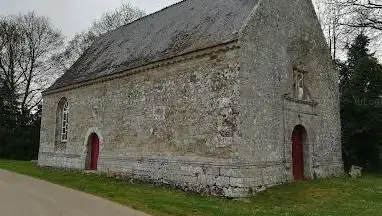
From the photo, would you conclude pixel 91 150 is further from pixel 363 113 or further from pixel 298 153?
pixel 363 113

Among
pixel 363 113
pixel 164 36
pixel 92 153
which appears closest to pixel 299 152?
pixel 164 36

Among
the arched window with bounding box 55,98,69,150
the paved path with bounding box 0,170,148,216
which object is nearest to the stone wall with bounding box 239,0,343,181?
the paved path with bounding box 0,170,148,216

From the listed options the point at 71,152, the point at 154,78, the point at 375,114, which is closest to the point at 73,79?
the point at 71,152

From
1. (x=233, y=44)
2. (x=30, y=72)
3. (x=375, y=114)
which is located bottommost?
(x=375, y=114)

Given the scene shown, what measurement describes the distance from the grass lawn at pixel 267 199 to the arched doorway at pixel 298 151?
35.7 inches

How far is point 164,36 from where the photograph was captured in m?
18.0

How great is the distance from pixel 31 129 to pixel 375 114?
90.3 feet

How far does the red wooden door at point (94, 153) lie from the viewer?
19841mm

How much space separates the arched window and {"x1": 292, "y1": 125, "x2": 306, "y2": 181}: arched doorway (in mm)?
13280

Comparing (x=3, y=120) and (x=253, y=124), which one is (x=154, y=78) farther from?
(x=3, y=120)

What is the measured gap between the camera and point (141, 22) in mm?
23094

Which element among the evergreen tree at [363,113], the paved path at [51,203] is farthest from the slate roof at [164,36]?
the evergreen tree at [363,113]

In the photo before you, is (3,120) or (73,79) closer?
(73,79)

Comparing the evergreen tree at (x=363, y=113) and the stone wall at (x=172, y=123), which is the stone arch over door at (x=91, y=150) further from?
the evergreen tree at (x=363, y=113)
